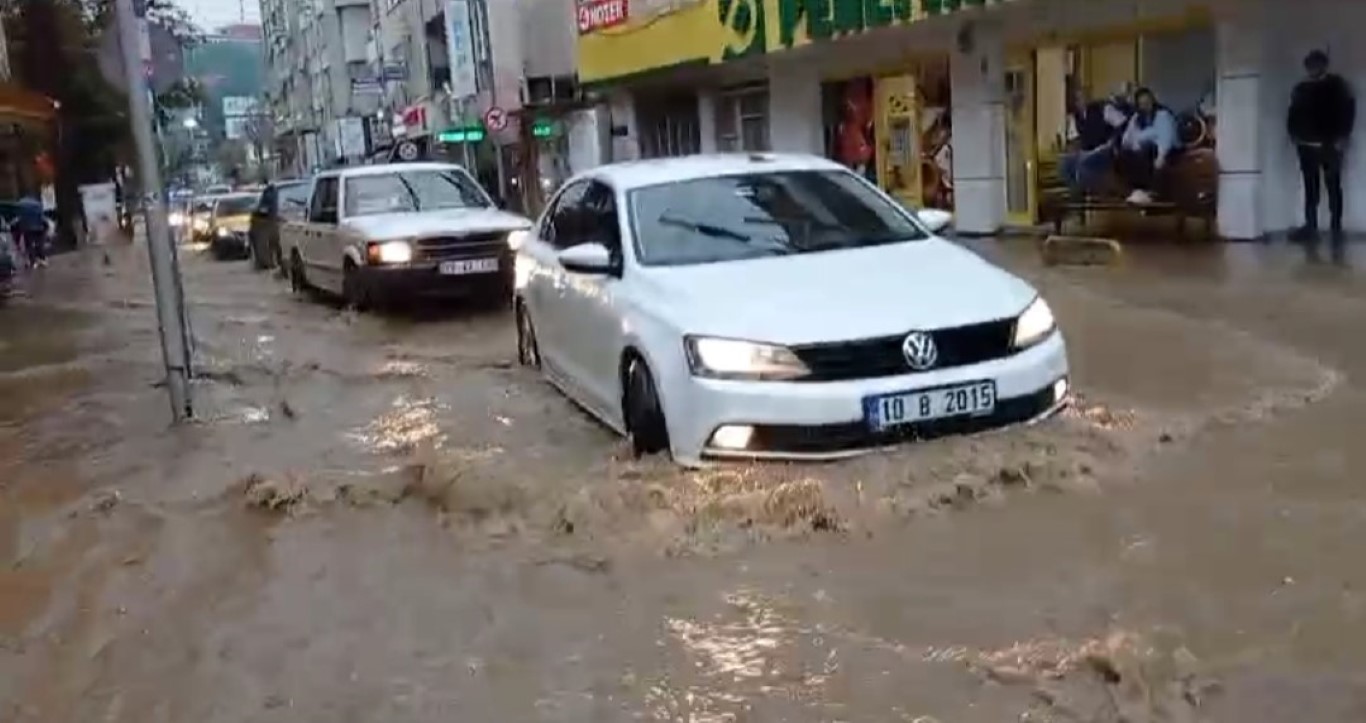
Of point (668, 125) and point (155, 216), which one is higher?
point (668, 125)

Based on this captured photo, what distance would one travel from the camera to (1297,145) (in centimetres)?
1387

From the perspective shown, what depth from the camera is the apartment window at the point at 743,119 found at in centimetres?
2581

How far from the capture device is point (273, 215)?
75.7 ft

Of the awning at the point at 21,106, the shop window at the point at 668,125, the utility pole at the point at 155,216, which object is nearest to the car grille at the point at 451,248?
the utility pole at the point at 155,216

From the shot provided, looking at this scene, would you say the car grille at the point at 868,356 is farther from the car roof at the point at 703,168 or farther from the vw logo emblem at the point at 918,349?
the car roof at the point at 703,168

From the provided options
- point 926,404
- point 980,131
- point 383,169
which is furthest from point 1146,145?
point 926,404

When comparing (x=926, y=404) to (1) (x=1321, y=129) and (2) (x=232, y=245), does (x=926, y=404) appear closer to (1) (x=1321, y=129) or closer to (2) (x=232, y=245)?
(1) (x=1321, y=129)

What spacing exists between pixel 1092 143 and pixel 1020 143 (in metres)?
1.56

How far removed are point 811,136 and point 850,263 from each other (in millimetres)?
17100

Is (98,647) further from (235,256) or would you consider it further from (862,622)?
(235,256)

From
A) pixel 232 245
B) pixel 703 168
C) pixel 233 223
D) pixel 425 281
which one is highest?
pixel 703 168

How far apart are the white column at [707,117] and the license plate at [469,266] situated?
44.7 feet

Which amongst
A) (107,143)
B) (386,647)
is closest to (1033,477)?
(386,647)

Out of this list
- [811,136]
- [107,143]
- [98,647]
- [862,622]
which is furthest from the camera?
[107,143]
